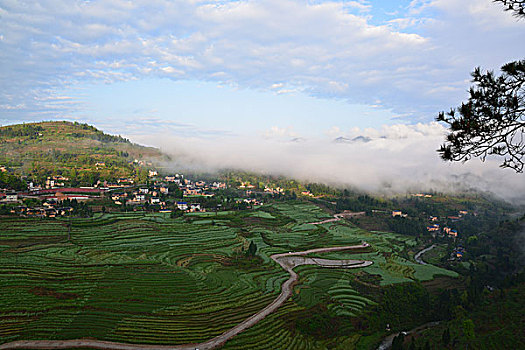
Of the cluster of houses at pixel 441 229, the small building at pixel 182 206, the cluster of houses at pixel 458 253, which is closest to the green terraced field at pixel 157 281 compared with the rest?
the small building at pixel 182 206

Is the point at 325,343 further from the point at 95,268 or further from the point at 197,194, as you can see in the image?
the point at 197,194

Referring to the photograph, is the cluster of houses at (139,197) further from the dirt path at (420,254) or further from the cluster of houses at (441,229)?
the cluster of houses at (441,229)

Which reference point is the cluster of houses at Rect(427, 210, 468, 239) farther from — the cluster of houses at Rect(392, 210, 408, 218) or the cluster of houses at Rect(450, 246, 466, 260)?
the cluster of houses at Rect(450, 246, 466, 260)

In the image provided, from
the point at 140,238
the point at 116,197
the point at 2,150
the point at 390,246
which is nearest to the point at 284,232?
the point at 390,246

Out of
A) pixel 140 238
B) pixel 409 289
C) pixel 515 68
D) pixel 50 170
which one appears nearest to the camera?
pixel 515 68

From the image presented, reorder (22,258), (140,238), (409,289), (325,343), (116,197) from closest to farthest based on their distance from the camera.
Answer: (325,343) < (22,258) < (409,289) < (140,238) < (116,197)

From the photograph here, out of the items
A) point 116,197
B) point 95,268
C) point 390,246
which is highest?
point 116,197

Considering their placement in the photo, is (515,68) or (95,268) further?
(95,268)
